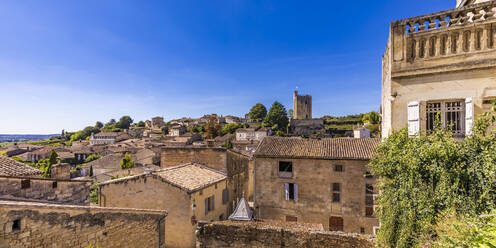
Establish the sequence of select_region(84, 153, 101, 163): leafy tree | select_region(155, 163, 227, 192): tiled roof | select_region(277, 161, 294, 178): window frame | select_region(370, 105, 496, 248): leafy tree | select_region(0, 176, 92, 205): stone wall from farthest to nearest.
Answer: select_region(84, 153, 101, 163): leafy tree, select_region(277, 161, 294, 178): window frame, select_region(155, 163, 227, 192): tiled roof, select_region(0, 176, 92, 205): stone wall, select_region(370, 105, 496, 248): leafy tree

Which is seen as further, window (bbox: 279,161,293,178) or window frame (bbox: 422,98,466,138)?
window (bbox: 279,161,293,178)

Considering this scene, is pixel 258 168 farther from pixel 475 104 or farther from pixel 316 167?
pixel 475 104

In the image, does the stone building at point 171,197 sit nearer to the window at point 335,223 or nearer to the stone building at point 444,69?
the window at point 335,223

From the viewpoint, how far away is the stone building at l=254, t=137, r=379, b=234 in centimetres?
1586

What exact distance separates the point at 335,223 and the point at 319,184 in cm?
303

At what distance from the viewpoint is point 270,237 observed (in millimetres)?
8188

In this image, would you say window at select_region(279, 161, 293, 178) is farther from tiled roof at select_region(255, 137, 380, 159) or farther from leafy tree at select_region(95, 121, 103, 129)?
leafy tree at select_region(95, 121, 103, 129)

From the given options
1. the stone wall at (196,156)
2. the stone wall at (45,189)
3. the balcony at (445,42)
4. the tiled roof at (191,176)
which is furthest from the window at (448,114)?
the stone wall at (45,189)

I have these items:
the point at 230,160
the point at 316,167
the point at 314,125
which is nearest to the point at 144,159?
the point at 230,160

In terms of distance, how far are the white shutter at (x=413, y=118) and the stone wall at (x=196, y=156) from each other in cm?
1272

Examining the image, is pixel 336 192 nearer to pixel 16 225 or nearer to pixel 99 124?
pixel 16 225

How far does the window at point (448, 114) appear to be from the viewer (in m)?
6.77

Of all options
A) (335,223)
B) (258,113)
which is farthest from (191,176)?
(258,113)

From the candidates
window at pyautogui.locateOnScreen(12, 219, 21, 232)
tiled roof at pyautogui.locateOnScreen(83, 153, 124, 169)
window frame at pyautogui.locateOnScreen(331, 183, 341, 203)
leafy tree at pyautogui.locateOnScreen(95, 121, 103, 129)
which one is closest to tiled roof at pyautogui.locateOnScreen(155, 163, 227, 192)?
window at pyautogui.locateOnScreen(12, 219, 21, 232)
